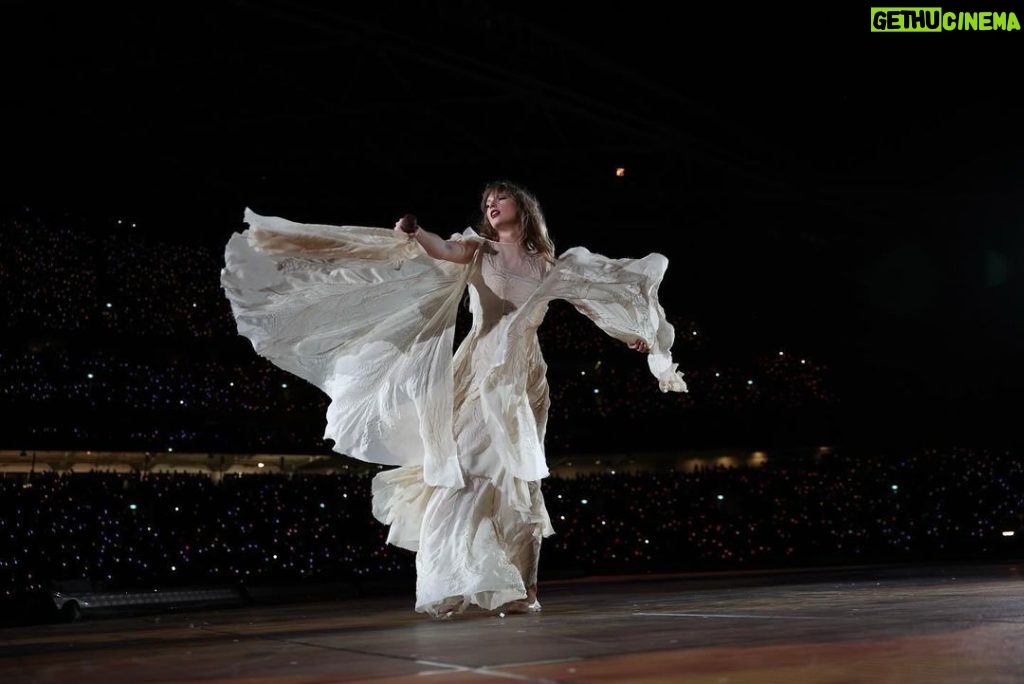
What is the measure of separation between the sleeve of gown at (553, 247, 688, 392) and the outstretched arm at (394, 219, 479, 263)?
441 millimetres

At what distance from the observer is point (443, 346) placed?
14.2ft

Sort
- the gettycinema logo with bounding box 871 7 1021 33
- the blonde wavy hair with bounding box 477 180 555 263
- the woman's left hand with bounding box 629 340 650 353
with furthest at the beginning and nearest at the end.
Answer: the gettycinema logo with bounding box 871 7 1021 33 → the blonde wavy hair with bounding box 477 180 555 263 → the woman's left hand with bounding box 629 340 650 353

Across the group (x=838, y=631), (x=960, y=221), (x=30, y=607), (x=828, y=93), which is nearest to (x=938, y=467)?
(x=960, y=221)

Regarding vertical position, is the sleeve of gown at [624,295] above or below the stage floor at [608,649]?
above

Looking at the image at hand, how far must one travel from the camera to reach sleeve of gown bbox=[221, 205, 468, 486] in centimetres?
412

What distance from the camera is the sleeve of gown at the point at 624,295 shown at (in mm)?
4066

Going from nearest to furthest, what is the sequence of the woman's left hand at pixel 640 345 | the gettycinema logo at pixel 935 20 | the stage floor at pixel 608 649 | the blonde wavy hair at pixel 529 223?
the stage floor at pixel 608 649 → the woman's left hand at pixel 640 345 → the blonde wavy hair at pixel 529 223 → the gettycinema logo at pixel 935 20

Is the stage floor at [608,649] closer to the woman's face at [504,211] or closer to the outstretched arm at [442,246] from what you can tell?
the outstretched arm at [442,246]

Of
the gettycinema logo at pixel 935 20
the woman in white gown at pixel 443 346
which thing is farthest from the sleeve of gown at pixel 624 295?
the gettycinema logo at pixel 935 20

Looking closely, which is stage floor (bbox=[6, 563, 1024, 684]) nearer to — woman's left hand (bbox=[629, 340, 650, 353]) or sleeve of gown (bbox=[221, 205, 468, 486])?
sleeve of gown (bbox=[221, 205, 468, 486])

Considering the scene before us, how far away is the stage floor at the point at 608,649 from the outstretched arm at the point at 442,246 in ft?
5.17

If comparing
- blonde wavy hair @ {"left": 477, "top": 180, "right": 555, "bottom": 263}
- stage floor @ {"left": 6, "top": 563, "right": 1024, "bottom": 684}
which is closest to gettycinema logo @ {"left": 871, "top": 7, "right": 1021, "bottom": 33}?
blonde wavy hair @ {"left": 477, "top": 180, "right": 555, "bottom": 263}

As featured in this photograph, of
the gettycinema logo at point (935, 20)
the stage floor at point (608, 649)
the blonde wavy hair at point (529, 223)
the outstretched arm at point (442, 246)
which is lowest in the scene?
the stage floor at point (608, 649)

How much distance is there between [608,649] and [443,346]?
238 centimetres
